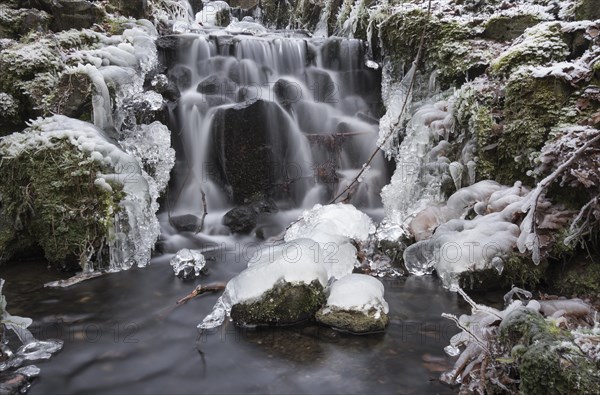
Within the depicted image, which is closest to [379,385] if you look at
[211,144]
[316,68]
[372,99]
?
[211,144]

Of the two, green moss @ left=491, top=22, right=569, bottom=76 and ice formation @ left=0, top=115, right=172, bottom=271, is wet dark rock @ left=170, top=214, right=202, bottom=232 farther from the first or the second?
green moss @ left=491, top=22, right=569, bottom=76

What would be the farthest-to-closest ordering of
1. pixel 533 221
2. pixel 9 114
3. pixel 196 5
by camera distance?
pixel 196 5 → pixel 9 114 → pixel 533 221

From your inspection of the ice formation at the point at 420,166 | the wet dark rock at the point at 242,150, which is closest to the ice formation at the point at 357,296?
the ice formation at the point at 420,166

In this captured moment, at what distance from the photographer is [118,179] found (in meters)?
5.36

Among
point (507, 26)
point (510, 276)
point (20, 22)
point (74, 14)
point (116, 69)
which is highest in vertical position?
point (74, 14)

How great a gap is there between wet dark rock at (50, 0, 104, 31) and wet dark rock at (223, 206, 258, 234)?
15.0ft

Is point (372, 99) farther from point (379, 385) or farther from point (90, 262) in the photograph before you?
point (379, 385)

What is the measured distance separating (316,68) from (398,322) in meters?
6.22

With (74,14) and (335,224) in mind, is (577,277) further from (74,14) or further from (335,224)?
(74,14)

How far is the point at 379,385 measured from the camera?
3074 millimetres

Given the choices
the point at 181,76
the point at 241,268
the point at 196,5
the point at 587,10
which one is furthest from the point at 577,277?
the point at 196,5

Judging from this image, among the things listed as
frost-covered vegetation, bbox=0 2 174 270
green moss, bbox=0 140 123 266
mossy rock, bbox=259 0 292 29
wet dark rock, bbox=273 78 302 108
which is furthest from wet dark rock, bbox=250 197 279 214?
mossy rock, bbox=259 0 292 29

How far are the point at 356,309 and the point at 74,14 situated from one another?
7443 mm

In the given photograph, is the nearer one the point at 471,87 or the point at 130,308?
the point at 130,308
